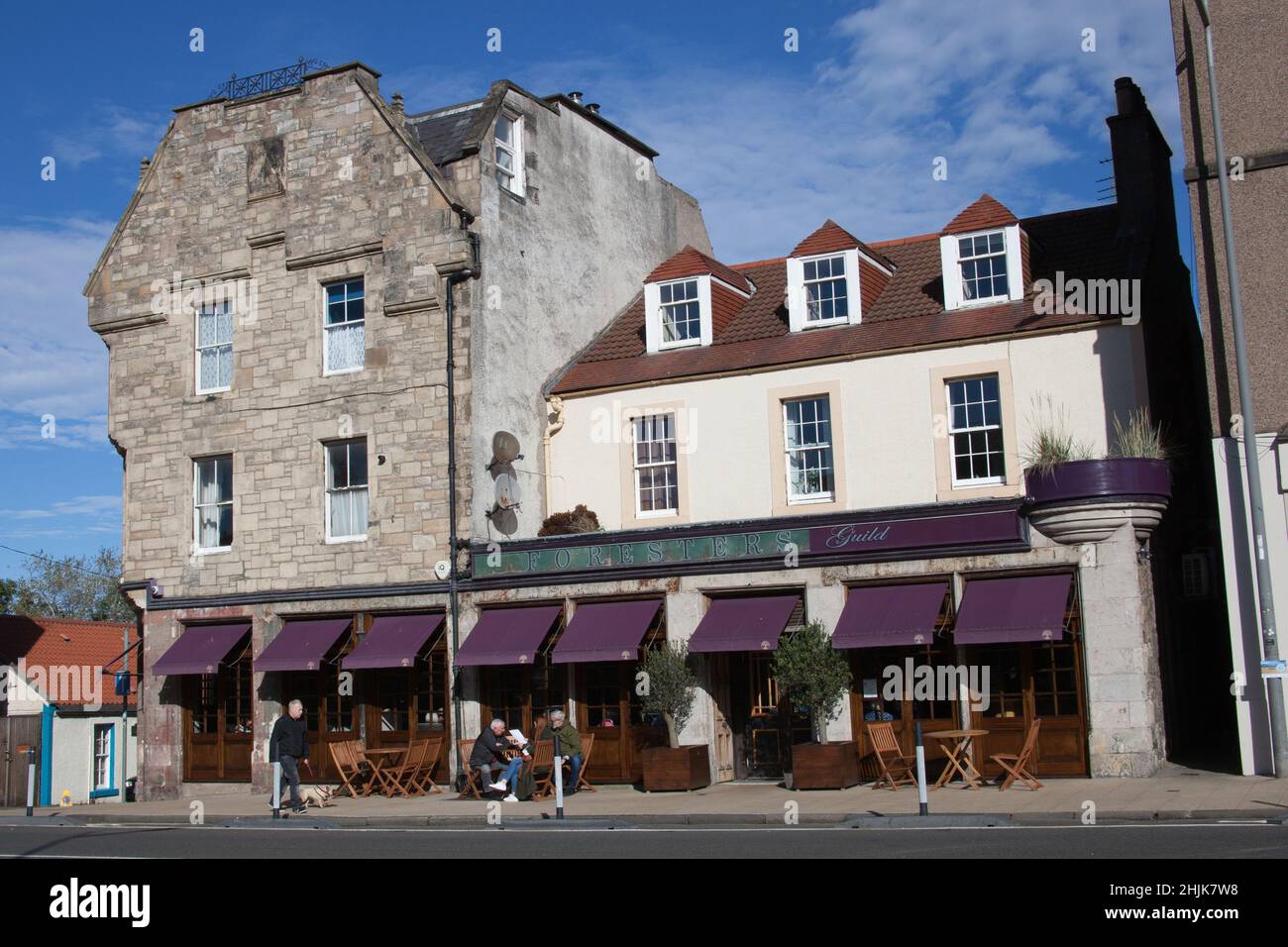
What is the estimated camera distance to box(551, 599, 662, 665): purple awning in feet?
74.7

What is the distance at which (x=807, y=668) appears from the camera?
21.2 metres

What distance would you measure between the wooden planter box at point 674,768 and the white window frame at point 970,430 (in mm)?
6271

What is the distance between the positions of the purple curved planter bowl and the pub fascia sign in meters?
0.87

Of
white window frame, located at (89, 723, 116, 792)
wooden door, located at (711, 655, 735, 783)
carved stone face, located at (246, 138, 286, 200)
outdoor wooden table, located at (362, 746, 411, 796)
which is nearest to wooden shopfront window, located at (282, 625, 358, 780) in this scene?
outdoor wooden table, located at (362, 746, 411, 796)

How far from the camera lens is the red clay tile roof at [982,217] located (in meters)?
23.9

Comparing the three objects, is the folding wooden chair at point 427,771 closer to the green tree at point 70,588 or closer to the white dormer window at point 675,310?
the white dormer window at point 675,310

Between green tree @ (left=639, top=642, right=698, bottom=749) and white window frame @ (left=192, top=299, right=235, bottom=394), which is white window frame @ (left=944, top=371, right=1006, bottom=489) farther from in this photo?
white window frame @ (left=192, top=299, right=235, bottom=394)

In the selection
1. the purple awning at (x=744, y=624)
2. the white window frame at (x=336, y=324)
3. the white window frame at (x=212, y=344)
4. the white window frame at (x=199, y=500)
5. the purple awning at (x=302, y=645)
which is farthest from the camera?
the white window frame at (x=212, y=344)

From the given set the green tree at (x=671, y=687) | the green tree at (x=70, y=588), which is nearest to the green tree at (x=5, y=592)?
the green tree at (x=70, y=588)

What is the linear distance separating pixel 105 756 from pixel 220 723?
10.4 feet

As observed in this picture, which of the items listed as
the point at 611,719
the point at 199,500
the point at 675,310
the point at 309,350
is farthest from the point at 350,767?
the point at 675,310
